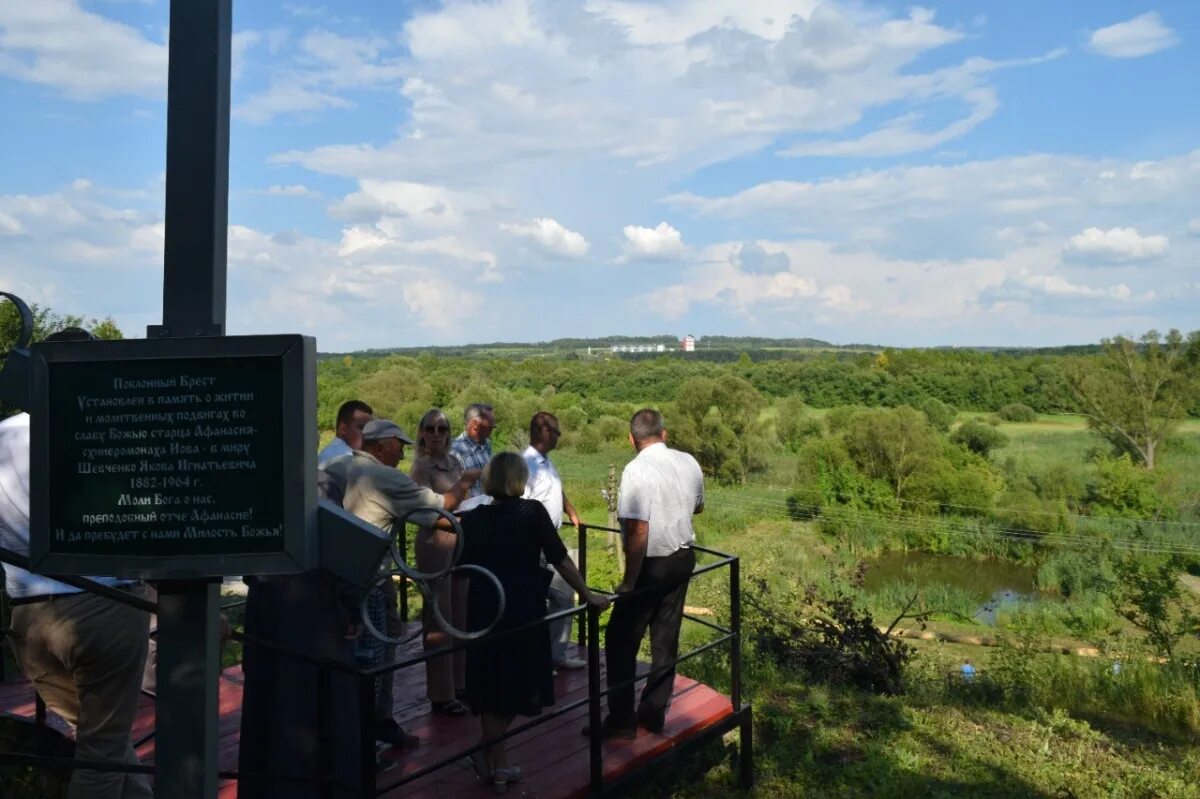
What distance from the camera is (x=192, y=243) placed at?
2.15 m

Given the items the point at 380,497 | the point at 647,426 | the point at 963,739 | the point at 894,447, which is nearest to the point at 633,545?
the point at 647,426

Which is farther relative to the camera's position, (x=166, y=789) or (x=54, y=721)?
(x=54, y=721)

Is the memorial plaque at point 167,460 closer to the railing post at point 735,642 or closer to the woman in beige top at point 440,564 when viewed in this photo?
the woman in beige top at point 440,564

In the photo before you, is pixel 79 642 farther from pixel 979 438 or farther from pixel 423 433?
pixel 979 438

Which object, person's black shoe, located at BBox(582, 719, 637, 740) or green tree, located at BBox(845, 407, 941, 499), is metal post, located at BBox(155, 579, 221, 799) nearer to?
person's black shoe, located at BBox(582, 719, 637, 740)

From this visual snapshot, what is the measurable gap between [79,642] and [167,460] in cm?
123

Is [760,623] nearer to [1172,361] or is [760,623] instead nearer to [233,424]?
→ [233,424]

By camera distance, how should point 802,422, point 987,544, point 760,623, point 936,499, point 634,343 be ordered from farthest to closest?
point 634,343, point 802,422, point 936,499, point 987,544, point 760,623

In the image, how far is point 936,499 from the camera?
112ft

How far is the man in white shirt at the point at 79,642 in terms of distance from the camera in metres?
2.93

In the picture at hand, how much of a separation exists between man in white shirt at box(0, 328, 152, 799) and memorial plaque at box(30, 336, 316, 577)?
0.95 metres

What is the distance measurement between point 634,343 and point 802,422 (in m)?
92.3

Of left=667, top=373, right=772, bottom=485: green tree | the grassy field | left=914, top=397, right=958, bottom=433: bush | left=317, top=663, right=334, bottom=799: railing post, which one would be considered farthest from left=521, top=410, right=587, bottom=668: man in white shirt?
left=914, top=397, right=958, bottom=433: bush

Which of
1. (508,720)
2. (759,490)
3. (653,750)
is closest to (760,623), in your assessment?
(653,750)
